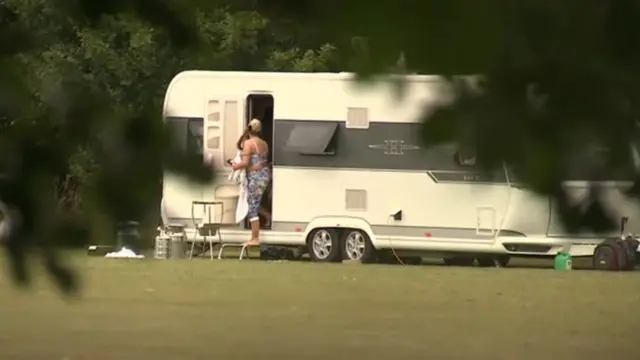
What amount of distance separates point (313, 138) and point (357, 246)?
1.26 meters

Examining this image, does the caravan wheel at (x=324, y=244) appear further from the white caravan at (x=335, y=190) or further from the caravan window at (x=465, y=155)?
the caravan window at (x=465, y=155)

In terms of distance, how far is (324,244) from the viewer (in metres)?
14.0

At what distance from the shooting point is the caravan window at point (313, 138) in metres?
13.8

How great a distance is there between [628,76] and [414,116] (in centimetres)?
33

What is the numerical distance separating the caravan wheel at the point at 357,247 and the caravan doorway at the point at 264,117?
34.8 inches

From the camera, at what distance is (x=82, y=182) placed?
2.60 metres

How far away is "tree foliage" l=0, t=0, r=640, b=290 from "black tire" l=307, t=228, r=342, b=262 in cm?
1000

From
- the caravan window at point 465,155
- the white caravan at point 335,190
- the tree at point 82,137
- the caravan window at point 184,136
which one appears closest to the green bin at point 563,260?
the white caravan at point 335,190

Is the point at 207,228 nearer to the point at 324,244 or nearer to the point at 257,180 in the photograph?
the point at 257,180

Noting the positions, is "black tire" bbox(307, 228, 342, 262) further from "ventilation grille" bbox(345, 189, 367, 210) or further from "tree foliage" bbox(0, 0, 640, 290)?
"tree foliage" bbox(0, 0, 640, 290)

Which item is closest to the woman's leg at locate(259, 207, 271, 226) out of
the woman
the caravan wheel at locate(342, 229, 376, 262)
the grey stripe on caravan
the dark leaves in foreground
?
the woman

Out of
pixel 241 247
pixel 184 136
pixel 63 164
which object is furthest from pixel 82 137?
pixel 241 247

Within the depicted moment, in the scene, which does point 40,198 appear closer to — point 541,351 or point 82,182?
point 82,182

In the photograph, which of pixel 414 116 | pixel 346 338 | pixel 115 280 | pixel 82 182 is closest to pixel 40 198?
pixel 82 182
